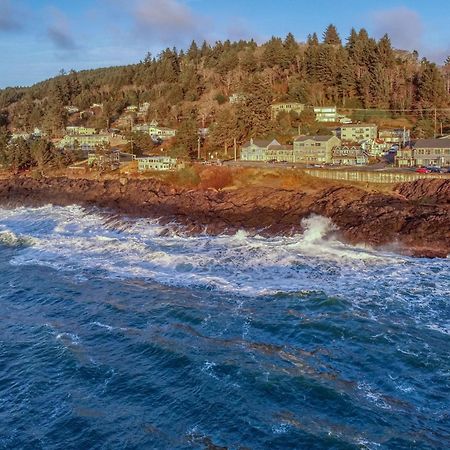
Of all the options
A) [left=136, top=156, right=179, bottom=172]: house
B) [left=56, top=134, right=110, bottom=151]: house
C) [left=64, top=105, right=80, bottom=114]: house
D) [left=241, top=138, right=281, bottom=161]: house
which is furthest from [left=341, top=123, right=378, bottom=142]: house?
[left=64, top=105, right=80, bottom=114]: house

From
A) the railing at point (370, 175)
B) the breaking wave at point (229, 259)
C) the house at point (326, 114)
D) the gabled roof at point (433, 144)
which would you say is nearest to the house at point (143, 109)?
the house at point (326, 114)

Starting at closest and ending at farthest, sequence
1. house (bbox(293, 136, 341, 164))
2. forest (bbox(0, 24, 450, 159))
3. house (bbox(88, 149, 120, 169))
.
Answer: house (bbox(293, 136, 341, 164)), house (bbox(88, 149, 120, 169)), forest (bbox(0, 24, 450, 159))

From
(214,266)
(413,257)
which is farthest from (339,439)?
(413,257)

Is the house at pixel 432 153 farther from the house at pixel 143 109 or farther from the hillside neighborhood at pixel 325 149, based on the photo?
the house at pixel 143 109

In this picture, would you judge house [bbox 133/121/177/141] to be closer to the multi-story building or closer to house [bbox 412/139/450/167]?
the multi-story building

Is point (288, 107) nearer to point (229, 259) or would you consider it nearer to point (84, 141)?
point (84, 141)
